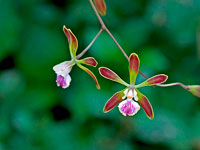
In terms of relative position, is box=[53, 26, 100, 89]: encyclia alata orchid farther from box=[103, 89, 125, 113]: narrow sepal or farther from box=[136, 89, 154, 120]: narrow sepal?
box=[136, 89, 154, 120]: narrow sepal

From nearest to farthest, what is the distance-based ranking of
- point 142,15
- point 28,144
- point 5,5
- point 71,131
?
point 28,144, point 71,131, point 5,5, point 142,15

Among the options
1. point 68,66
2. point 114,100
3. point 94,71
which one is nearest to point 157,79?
point 114,100

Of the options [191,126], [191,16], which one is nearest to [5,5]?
[191,16]

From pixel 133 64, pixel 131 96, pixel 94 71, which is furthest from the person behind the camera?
pixel 94 71

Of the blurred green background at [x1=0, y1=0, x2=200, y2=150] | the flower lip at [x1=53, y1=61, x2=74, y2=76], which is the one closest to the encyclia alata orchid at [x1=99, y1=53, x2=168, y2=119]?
the flower lip at [x1=53, y1=61, x2=74, y2=76]

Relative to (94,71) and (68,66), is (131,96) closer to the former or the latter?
(68,66)

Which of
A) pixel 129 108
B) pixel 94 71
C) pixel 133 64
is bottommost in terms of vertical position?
pixel 129 108

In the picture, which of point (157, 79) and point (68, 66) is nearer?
point (157, 79)

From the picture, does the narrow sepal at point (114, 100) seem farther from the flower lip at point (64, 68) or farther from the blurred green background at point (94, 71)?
the blurred green background at point (94, 71)

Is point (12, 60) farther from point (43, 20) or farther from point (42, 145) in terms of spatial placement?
point (42, 145)
